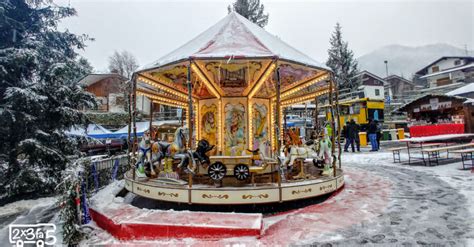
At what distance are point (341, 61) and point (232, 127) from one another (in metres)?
38.3

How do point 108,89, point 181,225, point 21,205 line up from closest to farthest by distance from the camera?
1. point 181,225
2. point 21,205
3. point 108,89

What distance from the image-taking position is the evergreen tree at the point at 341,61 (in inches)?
1634

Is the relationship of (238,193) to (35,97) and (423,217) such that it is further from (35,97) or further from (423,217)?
(35,97)

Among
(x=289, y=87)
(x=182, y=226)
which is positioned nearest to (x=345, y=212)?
(x=182, y=226)

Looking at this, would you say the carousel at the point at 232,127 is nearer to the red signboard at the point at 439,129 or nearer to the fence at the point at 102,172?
the fence at the point at 102,172

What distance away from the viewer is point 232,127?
9688 millimetres

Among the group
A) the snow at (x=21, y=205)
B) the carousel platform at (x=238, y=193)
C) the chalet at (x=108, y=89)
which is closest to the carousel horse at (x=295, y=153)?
the carousel platform at (x=238, y=193)

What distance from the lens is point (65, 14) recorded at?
36.6 feet

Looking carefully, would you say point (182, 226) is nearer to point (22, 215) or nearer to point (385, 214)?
point (385, 214)

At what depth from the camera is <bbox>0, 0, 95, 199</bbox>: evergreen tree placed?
9.52 meters

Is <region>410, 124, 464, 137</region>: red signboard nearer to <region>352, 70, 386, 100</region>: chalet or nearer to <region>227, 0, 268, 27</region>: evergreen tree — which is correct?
<region>352, 70, 386, 100</region>: chalet

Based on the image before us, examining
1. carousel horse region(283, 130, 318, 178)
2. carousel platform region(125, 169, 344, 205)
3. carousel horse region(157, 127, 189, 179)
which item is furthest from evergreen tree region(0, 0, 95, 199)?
carousel horse region(283, 130, 318, 178)

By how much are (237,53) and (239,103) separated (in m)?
3.44

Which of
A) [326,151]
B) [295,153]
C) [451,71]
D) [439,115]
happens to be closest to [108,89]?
[295,153]
